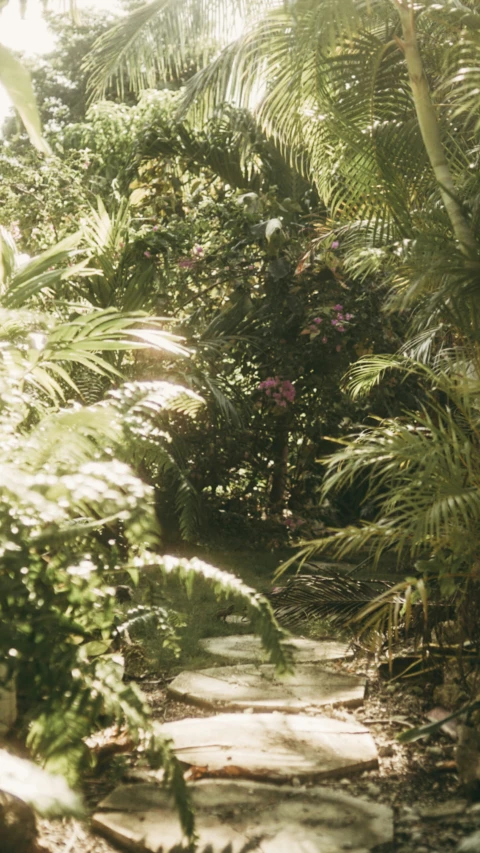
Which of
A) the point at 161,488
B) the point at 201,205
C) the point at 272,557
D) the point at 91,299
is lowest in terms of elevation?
the point at 272,557

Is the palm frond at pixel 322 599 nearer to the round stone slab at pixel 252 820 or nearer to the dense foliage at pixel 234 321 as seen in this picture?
the dense foliage at pixel 234 321

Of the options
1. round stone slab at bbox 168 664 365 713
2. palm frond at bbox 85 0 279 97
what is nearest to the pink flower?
palm frond at bbox 85 0 279 97

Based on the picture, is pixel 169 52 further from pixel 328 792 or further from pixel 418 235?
pixel 328 792

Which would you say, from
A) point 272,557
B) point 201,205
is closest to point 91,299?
point 201,205

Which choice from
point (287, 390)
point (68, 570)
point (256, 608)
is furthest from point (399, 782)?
point (287, 390)

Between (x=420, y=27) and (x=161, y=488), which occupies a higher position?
(x=420, y=27)

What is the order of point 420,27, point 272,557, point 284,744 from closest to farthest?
point 284,744, point 420,27, point 272,557

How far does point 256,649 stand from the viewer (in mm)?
3604

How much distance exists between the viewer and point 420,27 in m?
4.01

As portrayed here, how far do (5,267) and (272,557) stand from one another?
2970 millimetres

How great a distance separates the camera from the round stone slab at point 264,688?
2930mm

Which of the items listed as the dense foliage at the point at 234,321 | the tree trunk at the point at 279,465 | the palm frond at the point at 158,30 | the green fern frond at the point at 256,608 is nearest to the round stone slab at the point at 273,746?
the dense foliage at the point at 234,321

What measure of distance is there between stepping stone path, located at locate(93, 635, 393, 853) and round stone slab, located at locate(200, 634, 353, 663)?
0.18 m

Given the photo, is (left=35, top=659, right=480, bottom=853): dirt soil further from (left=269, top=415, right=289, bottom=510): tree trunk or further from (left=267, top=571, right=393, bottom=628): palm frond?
(left=269, top=415, right=289, bottom=510): tree trunk
